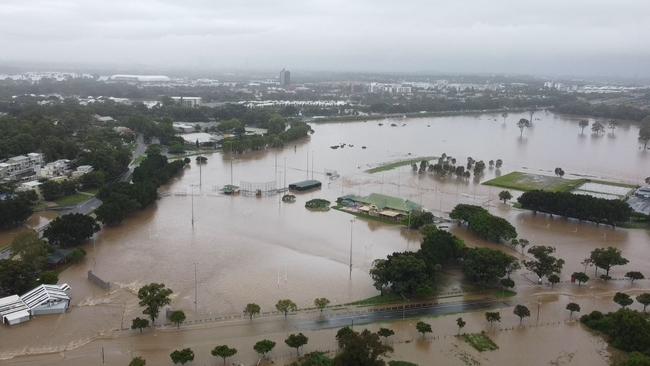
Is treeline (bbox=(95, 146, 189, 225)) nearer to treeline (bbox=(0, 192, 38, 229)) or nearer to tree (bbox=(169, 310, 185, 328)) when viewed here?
treeline (bbox=(0, 192, 38, 229))

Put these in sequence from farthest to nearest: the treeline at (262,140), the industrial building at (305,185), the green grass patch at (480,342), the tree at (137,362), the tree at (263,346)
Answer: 1. the treeline at (262,140)
2. the industrial building at (305,185)
3. the green grass patch at (480,342)
4. the tree at (263,346)
5. the tree at (137,362)

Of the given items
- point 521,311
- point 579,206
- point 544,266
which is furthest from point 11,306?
point 579,206

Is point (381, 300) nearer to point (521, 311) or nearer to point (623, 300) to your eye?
point (521, 311)

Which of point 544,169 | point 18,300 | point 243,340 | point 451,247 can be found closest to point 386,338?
point 243,340

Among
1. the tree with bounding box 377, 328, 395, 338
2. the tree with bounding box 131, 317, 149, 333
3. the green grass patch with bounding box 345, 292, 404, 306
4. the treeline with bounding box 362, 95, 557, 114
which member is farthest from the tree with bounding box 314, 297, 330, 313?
the treeline with bounding box 362, 95, 557, 114

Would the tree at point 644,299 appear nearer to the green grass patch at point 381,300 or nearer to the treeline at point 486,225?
the treeline at point 486,225

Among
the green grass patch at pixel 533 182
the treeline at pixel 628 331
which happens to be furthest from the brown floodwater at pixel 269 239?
the treeline at pixel 628 331
